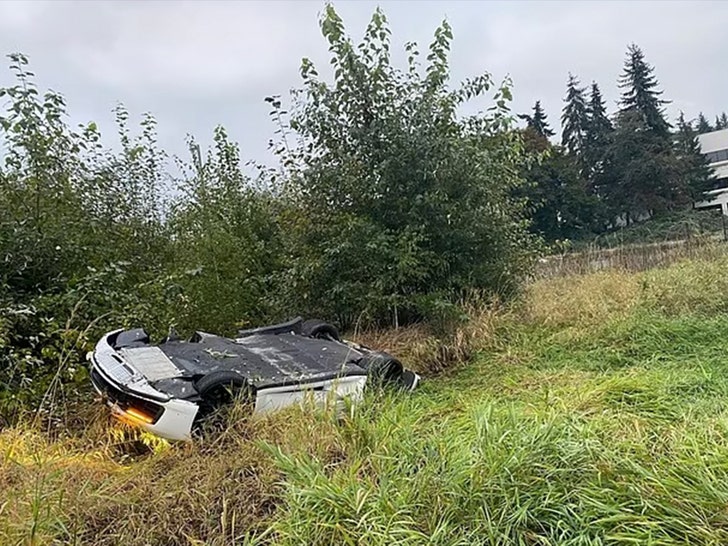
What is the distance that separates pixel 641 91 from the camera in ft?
115

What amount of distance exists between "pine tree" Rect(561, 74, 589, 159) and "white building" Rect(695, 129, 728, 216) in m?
8.66

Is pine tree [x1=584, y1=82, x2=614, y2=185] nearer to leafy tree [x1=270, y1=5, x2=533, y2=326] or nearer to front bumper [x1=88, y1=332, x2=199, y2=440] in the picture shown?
leafy tree [x1=270, y1=5, x2=533, y2=326]

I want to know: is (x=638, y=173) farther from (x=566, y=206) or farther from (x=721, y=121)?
(x=721, y=121)

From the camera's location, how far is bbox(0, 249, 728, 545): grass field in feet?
5.49

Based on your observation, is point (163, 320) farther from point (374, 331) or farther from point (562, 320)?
point (562, 320)

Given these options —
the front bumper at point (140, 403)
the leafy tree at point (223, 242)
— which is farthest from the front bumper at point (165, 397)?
the leafy tree at point (223, 242)

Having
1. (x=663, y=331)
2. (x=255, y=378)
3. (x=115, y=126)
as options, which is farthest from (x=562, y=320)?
(x=115, y=126)

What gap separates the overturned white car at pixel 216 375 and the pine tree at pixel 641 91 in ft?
118

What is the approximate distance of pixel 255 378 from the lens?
298 centimetres

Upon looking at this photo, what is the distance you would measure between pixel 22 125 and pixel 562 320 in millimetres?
5428

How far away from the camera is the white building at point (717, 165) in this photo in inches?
1345

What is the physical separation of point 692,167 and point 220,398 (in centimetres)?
3741

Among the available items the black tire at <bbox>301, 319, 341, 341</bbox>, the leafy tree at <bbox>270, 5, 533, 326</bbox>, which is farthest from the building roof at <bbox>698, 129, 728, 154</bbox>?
the black tire at <bbox>301, 319, 341, 341</bbox>

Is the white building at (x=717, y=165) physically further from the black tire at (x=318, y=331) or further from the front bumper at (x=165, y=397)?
the front bumper at (x=165, y=397)
